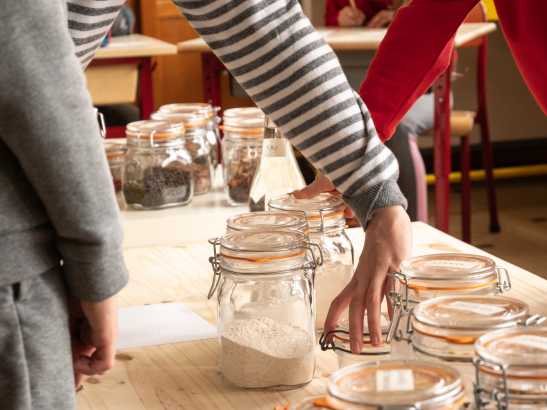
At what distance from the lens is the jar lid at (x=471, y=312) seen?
443 millimetres

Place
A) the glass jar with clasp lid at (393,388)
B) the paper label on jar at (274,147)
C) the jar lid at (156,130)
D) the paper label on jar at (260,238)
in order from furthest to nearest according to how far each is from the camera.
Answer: the jar lid at (156,130) → the paper label on jar at (274,147) → the paper label on jar at (260,238) → the glass jar with clasp lid at (393,388)

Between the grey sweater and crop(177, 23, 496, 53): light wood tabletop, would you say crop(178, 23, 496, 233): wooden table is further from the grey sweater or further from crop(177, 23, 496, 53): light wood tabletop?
the grey sweater

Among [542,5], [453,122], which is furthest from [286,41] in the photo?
[453,122]

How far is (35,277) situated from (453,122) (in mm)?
2445

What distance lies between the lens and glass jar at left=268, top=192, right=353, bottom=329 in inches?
30.5

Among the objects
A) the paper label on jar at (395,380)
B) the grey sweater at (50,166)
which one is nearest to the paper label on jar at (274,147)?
the grey sweater at (50,166)

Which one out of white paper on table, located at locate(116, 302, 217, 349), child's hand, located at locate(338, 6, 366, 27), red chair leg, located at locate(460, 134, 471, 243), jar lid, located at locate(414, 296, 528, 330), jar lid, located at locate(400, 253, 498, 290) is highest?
child's hand, located at locate(338, 6, 366, 27)

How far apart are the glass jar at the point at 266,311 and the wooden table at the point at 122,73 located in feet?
6.17

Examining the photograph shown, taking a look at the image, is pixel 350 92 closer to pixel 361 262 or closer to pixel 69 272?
pixel 361 262

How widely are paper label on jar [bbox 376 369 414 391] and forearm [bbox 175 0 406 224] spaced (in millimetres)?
302

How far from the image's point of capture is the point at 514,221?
133 inches

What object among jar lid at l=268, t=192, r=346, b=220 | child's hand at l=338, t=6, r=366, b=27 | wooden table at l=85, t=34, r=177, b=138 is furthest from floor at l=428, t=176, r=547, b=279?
jar lid at l=268, t=192, r=346, b=220

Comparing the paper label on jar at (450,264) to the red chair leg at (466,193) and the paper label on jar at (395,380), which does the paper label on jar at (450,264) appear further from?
the red chair leg at (466,193)

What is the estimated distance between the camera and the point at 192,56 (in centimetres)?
420
